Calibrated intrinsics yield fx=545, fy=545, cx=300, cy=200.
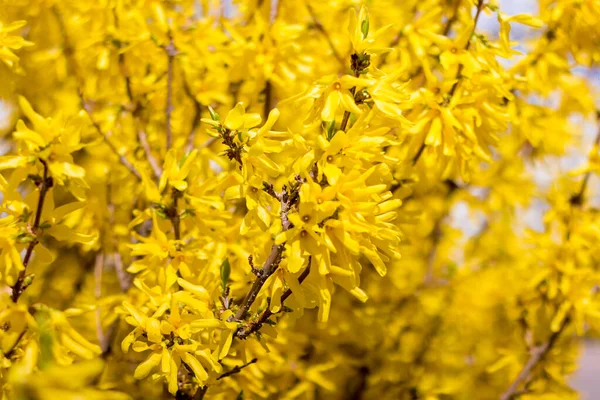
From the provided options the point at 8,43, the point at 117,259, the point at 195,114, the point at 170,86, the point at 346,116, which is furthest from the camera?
the point at 195,114

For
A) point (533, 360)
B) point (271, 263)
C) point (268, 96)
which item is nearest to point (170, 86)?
point (268, 96)

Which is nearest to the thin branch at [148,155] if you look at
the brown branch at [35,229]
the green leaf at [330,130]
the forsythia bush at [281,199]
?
the forsythia bush at [281,199]

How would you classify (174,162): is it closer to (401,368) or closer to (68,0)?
(68,0)

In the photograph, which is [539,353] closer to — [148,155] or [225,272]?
[225,272]

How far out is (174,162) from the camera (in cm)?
158

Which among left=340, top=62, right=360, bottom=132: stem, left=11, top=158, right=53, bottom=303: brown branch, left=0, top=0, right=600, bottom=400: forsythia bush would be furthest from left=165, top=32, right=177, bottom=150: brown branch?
left=340, top=62, right=360, bottom=132: stem

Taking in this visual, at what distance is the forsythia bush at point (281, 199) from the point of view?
1271 millimetres

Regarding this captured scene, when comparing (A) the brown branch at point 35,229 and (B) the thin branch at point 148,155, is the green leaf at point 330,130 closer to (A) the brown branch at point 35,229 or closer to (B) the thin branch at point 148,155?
(A) the brown branch at point 35,229

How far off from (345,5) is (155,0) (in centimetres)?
79

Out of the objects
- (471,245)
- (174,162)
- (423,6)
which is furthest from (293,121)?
(471,245)

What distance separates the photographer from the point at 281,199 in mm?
1317

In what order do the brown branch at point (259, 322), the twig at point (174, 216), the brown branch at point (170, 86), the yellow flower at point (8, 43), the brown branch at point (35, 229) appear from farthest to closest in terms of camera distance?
the brown branch at point (170, 86) → the twig at point (174, 216) → the yellow flower at point (8, 43) → the brown branch at point (259, 322) → the brown branch at point (35, 229)

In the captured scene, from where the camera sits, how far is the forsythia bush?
127 centimetres

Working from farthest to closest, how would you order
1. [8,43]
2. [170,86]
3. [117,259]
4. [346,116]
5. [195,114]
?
1. [195,114]
2. [117,259]
3. [170,86]
4. [8,43]
5. [346,116]
